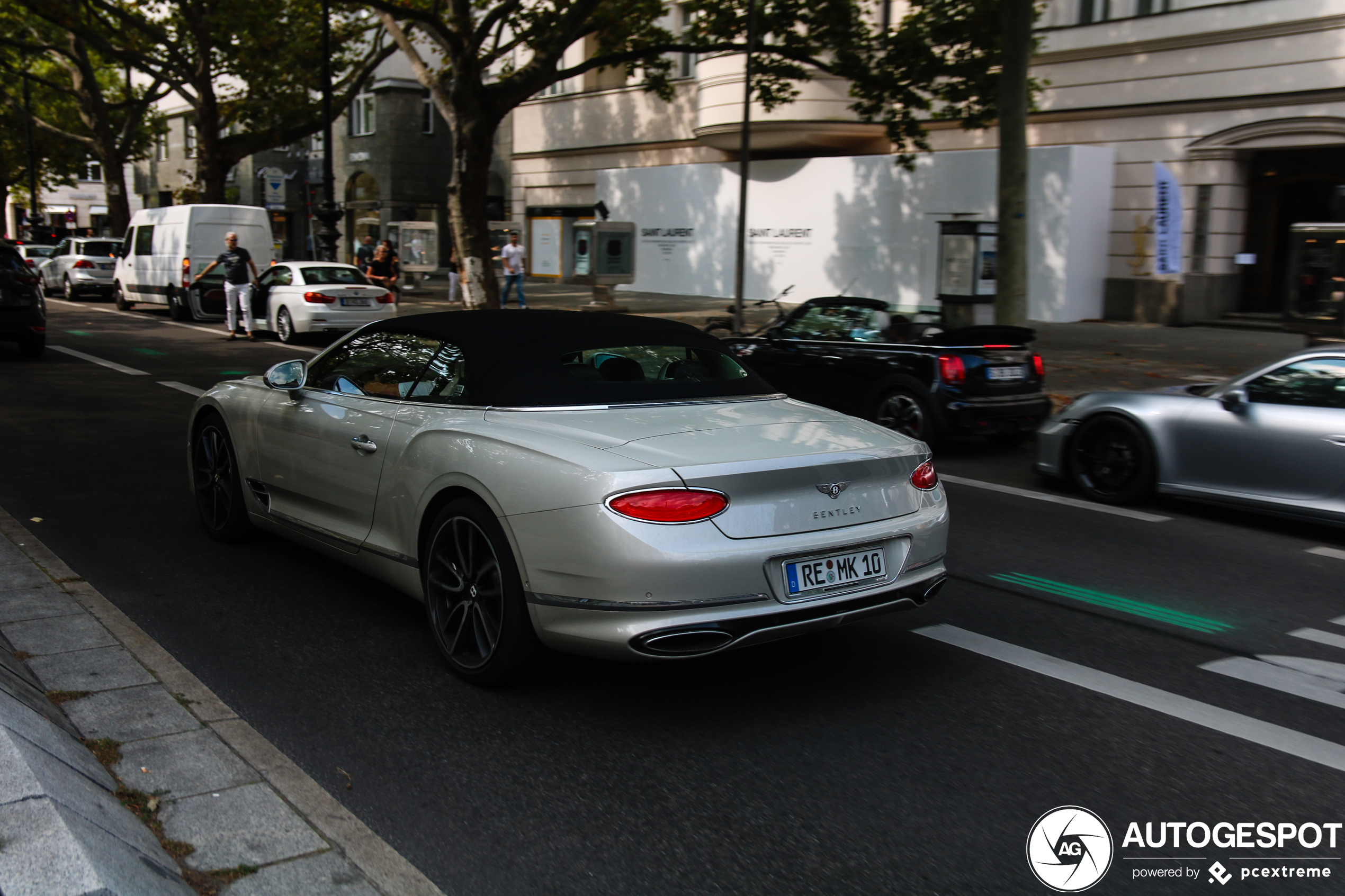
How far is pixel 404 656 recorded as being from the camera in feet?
15.5

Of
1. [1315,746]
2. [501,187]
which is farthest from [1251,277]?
[501,187]

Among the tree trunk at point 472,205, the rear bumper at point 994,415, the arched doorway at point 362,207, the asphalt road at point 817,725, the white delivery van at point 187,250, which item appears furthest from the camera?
the arched doorway at point 362,207

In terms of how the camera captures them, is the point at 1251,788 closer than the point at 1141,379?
Yes

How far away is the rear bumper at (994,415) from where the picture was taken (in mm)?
9758

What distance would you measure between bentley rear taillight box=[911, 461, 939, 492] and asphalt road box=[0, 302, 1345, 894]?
2.50 ft

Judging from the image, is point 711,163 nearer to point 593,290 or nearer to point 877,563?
point 593,290

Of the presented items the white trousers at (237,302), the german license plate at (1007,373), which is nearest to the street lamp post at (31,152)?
the white trousers at (237,302)

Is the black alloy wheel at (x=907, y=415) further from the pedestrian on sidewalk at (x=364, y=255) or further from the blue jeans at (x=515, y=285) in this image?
the pedestrian on sidewalk at (x=364, y=255)

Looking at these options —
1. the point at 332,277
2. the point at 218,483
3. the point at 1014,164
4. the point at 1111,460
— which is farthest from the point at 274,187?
the point at 1111,460

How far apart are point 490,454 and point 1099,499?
5.68 metres

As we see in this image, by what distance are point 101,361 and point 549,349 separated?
1366 centimetres

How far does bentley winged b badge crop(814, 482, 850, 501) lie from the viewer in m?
4.03

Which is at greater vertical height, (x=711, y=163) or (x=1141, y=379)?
(x=711, y=163)

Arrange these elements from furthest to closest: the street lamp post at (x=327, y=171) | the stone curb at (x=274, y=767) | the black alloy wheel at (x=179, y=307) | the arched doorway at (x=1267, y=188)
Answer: the street lamp post at (x=327, y=171)
the black alloy wheel at (x=179, y=307)
the arched doorway at (x=1267, y=188)
the stone curb at (x=274, y=767)
